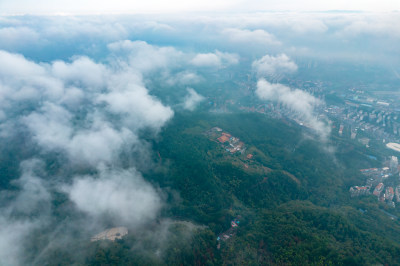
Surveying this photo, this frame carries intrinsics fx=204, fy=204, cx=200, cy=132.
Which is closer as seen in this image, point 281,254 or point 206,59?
point 281,254

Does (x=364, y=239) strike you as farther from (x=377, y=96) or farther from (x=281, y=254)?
(x=377, y=96)

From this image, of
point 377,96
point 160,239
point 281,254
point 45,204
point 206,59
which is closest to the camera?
point 281,254

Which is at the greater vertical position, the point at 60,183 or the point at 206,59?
the point at 206,59

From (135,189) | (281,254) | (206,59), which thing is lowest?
(135,189)

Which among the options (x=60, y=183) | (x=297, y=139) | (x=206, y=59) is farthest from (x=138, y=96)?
(x=206, y=59)

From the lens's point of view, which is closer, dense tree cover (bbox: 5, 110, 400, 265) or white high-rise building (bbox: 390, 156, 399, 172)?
dense tree cover (bbox: 5, 110, 400, 265)

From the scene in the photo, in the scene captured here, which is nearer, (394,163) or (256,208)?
(256,208)

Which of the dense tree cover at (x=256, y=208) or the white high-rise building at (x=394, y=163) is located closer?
the dense tree cover at (x=256, y=208)

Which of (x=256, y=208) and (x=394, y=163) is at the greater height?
(x=394, y=163)

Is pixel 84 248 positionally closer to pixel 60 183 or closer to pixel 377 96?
pixel 60 183

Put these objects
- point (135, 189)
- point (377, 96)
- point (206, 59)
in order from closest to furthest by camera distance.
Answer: point (135, 189) < point (377, 96) < point (206, 59)
